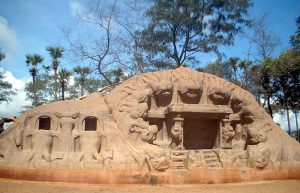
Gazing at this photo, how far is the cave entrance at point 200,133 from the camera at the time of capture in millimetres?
10195

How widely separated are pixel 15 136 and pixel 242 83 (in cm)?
1483

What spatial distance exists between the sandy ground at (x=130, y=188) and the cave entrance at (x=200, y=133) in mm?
2025

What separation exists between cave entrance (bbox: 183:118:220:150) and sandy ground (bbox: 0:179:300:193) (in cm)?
203

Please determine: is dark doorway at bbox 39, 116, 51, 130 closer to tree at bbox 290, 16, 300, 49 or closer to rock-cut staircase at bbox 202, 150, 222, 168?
rock-cut staircase at bbox 202, 150, 222, 168

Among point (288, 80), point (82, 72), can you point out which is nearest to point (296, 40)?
point (288, 80)

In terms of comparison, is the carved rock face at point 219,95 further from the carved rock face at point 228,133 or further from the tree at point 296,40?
the tree at point 296,40

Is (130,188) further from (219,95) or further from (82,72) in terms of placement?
(82,72)

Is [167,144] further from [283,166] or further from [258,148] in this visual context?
[283,166]

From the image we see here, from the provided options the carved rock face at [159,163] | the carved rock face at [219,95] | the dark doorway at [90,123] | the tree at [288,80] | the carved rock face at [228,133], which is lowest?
the carved rock face at [159,163]

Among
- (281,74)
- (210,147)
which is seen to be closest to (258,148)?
(210,147)

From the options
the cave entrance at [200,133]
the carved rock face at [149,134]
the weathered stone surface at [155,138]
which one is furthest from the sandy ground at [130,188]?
the cave entrance at [200,133]

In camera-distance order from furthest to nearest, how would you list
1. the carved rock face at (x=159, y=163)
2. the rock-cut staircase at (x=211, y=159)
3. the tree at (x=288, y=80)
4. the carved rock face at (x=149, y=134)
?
1. the tree at (x=288, y=80)
2. the rock-cut staircase at (x=211, y=159)
3. the carved rock face at (x=149, y=134)
4. the carved rock face at (x=159, y=163)

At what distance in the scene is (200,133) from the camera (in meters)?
10.4

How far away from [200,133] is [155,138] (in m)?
2.04
